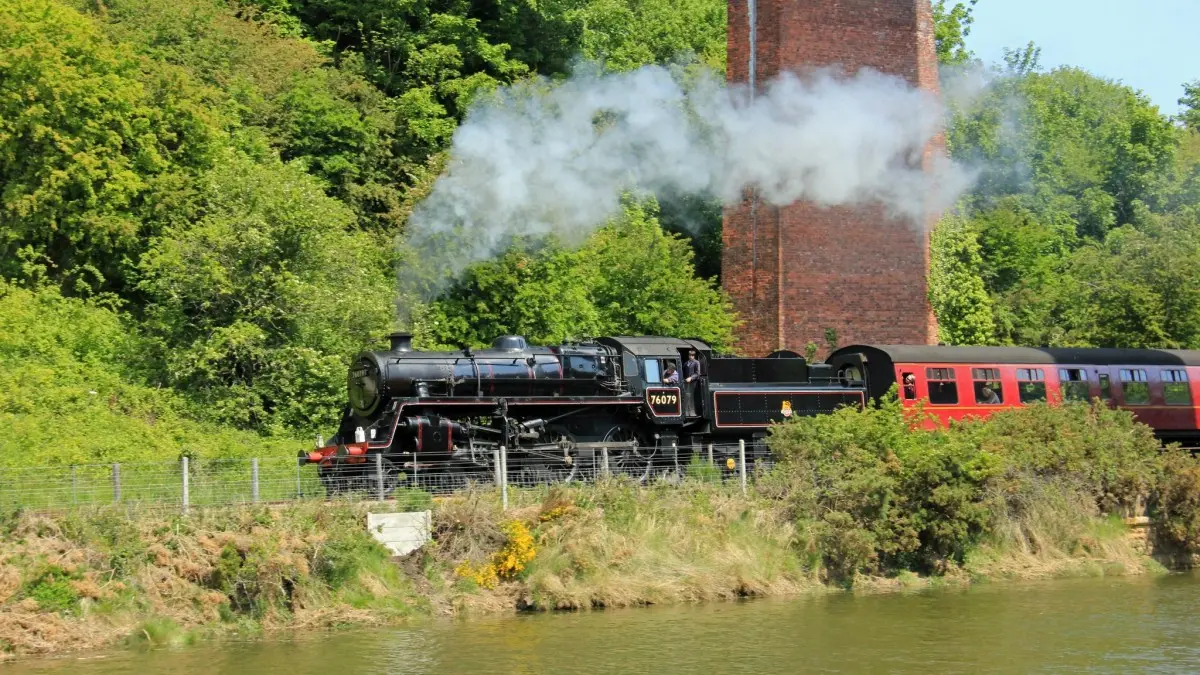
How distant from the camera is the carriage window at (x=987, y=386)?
29.5 m

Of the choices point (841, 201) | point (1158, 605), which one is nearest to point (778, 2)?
point (841, 201)

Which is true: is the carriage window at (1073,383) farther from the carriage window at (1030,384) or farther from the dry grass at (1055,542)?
the dry grass at (1055,542)

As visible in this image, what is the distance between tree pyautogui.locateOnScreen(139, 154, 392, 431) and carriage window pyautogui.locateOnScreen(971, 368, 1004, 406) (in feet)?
41.2

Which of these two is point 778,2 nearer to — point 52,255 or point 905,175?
point 905,175

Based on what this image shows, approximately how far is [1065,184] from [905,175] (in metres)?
21.1

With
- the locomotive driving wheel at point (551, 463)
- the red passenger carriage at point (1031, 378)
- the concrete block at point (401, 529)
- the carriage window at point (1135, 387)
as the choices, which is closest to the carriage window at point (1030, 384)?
the red passenger carriage at point (1031, 378)

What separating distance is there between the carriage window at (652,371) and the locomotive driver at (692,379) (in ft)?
2.24

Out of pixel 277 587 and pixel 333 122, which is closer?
pixel 277 587

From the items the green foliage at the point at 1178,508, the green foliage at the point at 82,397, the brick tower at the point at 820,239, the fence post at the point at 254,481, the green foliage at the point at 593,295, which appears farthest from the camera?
the brick tower at the point at 820,239

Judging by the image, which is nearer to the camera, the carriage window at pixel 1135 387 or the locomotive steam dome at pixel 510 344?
the locomotive steam dome at pixel 510 344

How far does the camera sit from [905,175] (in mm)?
35062

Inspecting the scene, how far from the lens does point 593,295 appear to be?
35.5 m

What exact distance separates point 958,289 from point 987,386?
978cm

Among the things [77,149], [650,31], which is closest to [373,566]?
[77,149]
